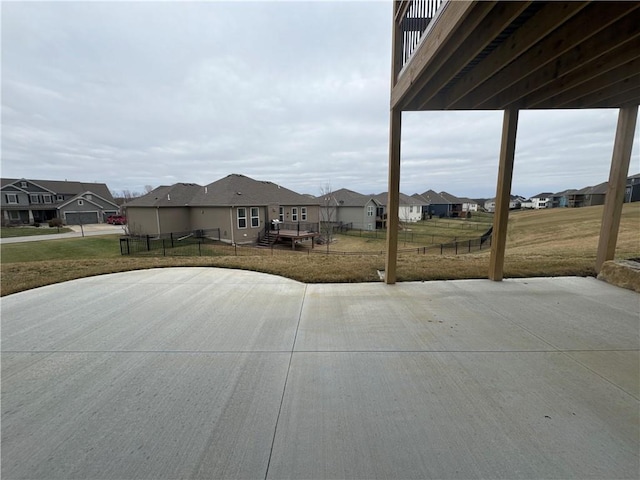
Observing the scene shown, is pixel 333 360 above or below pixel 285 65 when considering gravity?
below

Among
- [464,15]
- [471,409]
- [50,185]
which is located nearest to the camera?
[471,409]

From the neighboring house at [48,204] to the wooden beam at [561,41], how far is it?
129ft

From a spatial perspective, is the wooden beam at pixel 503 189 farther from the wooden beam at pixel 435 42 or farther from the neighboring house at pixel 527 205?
the neighboring house at pixel 527 205

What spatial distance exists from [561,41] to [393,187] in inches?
104

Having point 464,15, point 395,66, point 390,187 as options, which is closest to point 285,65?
point 395,66

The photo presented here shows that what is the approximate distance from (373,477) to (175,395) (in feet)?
5.20

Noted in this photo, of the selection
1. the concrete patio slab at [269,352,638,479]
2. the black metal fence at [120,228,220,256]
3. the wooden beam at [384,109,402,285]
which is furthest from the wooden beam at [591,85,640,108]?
the black metal fence at [120,228,220,256]

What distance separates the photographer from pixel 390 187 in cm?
485

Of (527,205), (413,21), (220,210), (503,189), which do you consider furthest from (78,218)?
(527,205)

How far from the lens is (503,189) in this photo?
4.96 meters

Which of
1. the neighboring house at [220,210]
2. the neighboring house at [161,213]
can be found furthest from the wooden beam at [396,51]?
the neighboring house at [161,213]

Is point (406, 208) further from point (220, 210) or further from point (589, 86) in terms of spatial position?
point (589, 86)

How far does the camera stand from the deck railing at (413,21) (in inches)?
140

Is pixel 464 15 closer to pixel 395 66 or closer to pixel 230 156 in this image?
pixel 395 66
